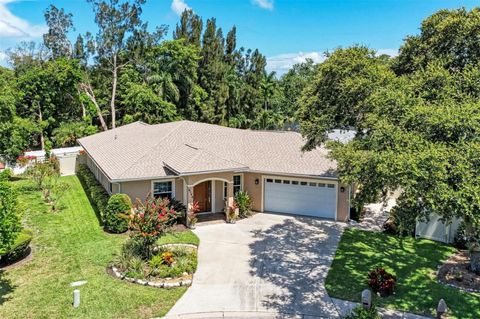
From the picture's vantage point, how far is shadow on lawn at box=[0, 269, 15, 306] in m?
11.7

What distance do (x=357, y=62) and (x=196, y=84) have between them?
31475 millimetres

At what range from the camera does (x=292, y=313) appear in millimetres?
11250

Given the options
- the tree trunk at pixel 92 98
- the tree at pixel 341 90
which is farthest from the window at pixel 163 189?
the tree trunk at pixel 92 98

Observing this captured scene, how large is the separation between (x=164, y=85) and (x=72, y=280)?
31.0 metres

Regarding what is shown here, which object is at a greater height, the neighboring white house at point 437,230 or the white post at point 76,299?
the neighboring white house at point 437,230

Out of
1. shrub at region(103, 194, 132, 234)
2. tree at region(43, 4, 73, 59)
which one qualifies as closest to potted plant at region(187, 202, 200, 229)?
shrub at region(103, 194, 132, 234)

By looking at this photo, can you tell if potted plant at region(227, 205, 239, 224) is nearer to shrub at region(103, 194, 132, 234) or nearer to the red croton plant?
shrub at region(103, 194, 132, 234)

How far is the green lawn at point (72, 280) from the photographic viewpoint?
36.3 ft

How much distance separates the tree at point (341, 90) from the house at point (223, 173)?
5.20ft

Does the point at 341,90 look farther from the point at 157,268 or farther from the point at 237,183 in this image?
the point at 157,268

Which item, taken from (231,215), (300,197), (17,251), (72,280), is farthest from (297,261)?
(17,251)

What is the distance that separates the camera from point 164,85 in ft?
136

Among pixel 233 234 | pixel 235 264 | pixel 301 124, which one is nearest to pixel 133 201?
pixel 233 234

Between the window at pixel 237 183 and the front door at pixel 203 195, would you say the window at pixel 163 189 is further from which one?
the window at pixel 237 183
